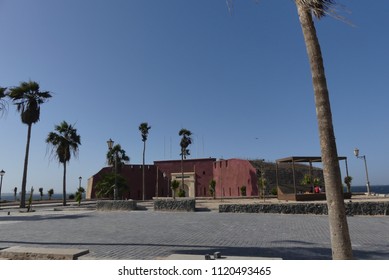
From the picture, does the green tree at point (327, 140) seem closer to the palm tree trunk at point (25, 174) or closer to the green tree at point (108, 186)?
the green tree at point (108, 186)

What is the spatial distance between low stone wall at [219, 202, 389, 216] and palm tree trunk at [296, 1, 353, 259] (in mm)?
12678

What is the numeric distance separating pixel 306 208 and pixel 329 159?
13247mm

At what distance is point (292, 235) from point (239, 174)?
31.3 m

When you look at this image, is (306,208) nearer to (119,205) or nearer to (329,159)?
(119,205)

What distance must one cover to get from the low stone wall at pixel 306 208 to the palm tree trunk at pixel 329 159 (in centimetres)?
1268

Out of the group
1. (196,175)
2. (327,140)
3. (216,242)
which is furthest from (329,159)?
(196,175)

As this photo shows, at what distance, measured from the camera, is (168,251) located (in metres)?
7.14

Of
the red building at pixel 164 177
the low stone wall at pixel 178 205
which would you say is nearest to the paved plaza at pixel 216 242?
the low stone wall at pixel 178 205

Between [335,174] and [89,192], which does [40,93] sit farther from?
[335,174]

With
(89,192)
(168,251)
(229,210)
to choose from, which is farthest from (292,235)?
(89,192)

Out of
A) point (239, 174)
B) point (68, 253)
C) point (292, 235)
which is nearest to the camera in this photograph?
point (68, 253)

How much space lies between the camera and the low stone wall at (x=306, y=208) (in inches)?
595

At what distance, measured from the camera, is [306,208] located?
1600 cm

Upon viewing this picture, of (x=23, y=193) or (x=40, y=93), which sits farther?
(x=40, y=93)
